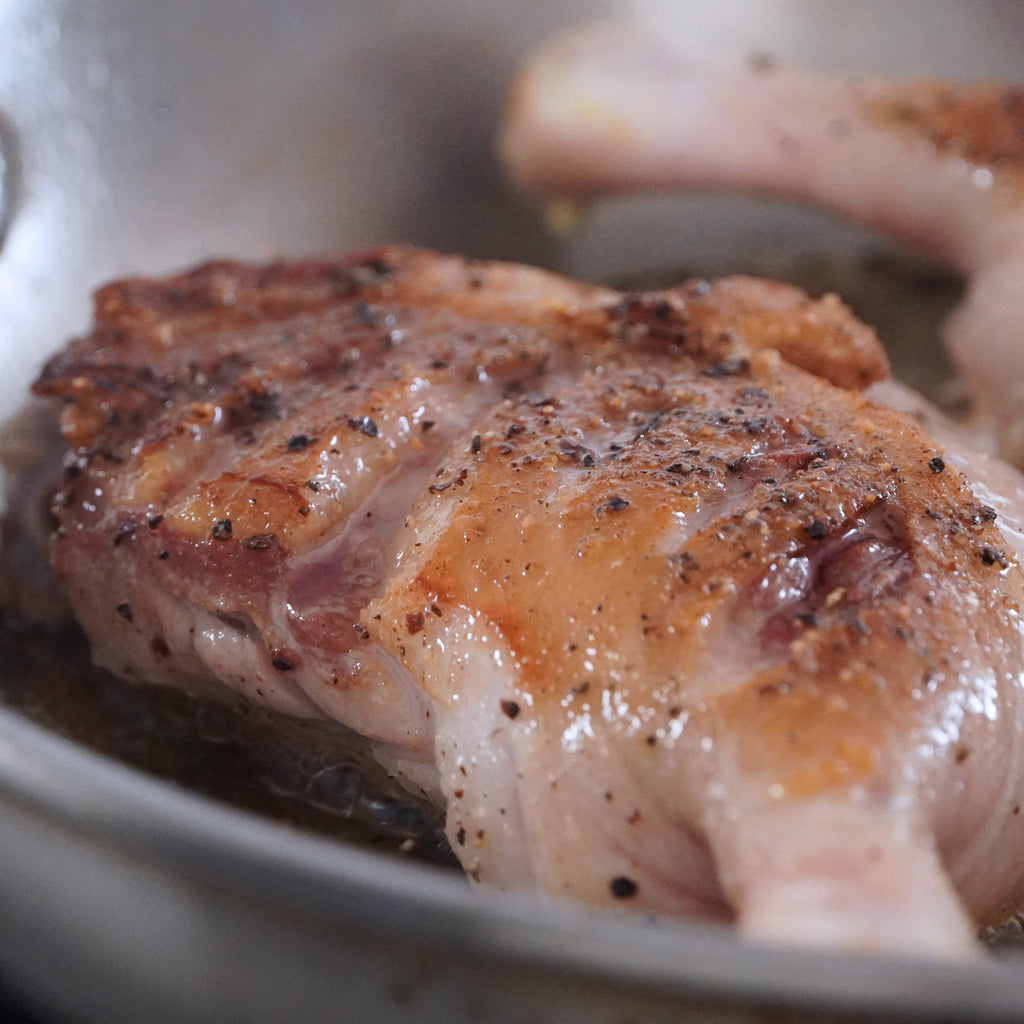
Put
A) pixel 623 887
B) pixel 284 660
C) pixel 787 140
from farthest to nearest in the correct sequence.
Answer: pixel 787 140 < pixel 284 660 < pixel 623 887

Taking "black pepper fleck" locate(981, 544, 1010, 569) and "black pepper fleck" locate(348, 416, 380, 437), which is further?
"black pepper fleck" locate(348, 416, 380, 437)

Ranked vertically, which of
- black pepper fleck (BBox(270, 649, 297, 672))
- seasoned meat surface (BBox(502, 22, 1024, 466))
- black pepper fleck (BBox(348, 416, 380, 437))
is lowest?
black pepper fleck (BBox(270, 649, 297, 672))

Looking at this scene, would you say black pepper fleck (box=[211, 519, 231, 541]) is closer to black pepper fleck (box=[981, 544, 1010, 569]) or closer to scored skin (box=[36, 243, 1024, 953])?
scored skin (box=[36, 243, 1024, 953])

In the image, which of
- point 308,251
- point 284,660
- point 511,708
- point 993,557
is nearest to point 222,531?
point 284,660

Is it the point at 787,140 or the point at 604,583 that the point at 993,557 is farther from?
the point at 787,140

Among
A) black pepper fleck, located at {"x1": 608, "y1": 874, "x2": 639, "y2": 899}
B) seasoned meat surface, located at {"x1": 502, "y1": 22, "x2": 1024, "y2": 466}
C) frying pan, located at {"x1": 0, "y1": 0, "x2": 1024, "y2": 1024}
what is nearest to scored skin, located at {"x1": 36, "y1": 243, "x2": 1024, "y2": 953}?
black pepper fleck, located at {"x1": 608, "y1": 874, "x2": 639, "y2": 899}

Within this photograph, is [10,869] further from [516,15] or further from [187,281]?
[516,15]

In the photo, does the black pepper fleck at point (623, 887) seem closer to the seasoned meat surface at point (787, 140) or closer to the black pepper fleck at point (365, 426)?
the black pepper fleck at point (365, 426)
